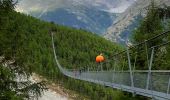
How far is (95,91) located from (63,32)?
78108 millimetres

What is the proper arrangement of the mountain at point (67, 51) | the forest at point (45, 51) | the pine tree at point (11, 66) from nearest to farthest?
the pine tree at point (11, 66) < the forest at point (45, 51) < the mountain at point (67, 51)

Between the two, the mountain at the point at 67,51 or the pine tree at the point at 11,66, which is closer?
the pine tree at the point at 11,66

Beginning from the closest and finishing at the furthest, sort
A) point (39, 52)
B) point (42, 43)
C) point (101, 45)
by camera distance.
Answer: point (39, 52), point (42, 43), point (101, 45)

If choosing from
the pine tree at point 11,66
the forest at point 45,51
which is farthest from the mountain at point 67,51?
the pine tree at point 11,66

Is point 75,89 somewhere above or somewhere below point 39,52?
below


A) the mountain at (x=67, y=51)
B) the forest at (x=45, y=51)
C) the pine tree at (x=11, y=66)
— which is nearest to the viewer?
the pine tree at (x=11, y=66)

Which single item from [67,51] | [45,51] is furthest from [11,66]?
[67,51]

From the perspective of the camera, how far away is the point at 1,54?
19.2 meters

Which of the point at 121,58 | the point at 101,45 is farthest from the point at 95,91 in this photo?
the point at 121,58

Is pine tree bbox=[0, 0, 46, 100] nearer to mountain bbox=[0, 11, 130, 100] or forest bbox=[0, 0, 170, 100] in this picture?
forest bbox=[0, 0, 170, 100]

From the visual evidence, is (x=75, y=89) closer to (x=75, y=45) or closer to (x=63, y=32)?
(x=75, y=45)

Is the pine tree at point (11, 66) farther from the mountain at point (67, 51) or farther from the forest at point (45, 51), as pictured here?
the mountain at point (67, 51)

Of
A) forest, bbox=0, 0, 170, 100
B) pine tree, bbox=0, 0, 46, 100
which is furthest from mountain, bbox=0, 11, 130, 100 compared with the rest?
pine tree, bbox=0, 0, 46, 100

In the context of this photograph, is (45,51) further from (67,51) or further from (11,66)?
(11,66)
